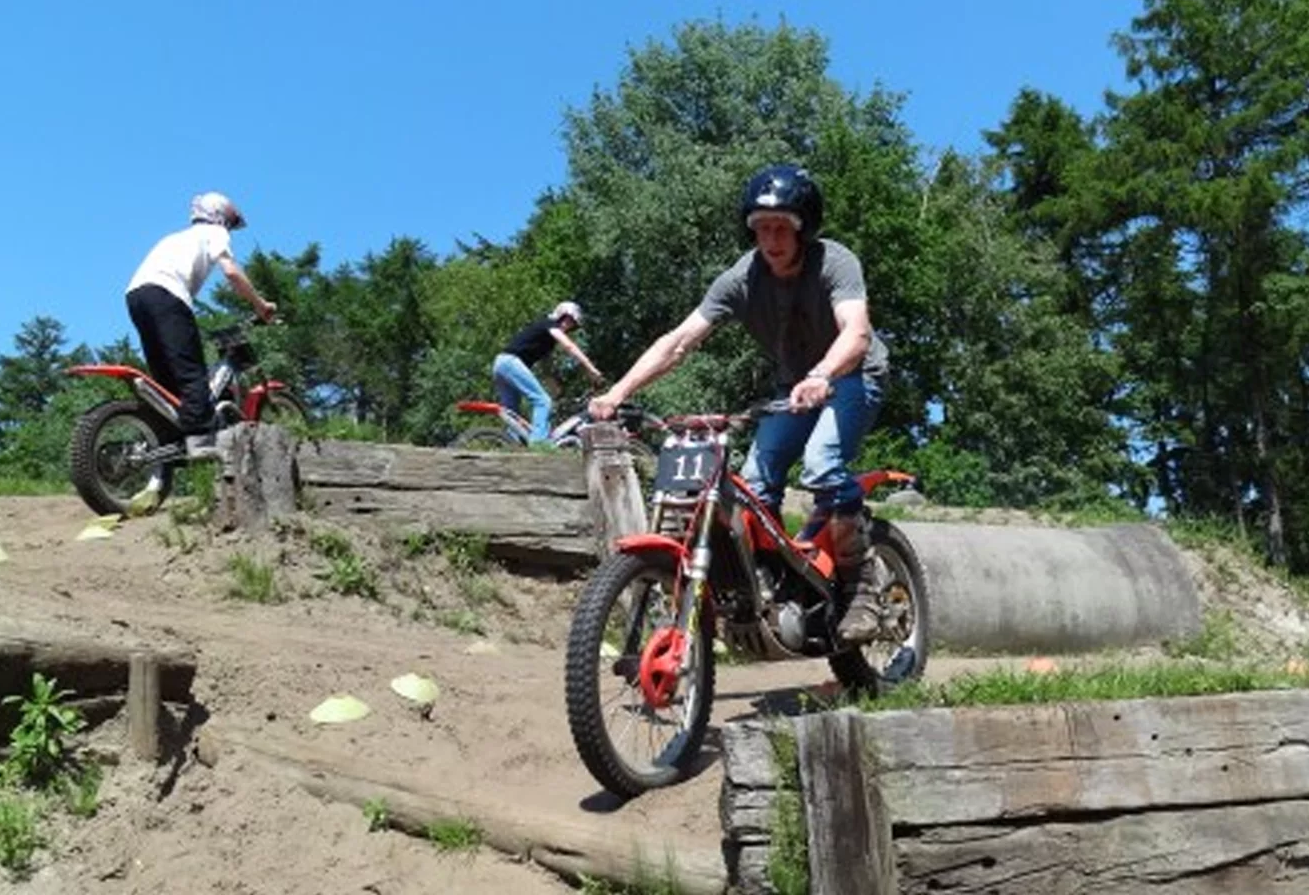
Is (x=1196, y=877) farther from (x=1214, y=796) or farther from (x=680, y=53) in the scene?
(x=680, y=53)

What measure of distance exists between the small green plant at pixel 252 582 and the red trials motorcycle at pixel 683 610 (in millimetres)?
3097

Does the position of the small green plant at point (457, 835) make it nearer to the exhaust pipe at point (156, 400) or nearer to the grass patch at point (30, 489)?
the exhaust pipe at point (156, 400)

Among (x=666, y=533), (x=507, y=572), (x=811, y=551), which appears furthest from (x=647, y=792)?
(x=507, y=572)

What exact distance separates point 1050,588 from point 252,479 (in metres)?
4.96

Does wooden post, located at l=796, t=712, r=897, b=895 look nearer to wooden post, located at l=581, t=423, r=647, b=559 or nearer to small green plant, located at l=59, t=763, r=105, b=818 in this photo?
small green plant, located at l=59, t=763, r=105, b=818

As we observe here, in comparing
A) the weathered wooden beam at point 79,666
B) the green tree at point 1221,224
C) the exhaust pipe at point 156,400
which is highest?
the green tree at point 1221,224

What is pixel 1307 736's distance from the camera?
191 inches

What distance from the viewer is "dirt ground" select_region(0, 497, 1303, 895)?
15.0 feet

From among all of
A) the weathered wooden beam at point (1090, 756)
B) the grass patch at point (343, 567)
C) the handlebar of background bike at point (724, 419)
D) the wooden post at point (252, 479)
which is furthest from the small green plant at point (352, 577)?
the weathered wooden beam at point (1090, 756)

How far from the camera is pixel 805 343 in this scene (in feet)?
19.0

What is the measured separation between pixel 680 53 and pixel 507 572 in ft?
103

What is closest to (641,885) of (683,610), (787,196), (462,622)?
(683,610)

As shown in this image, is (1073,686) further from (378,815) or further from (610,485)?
(610,485)

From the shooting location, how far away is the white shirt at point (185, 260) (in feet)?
28.7
